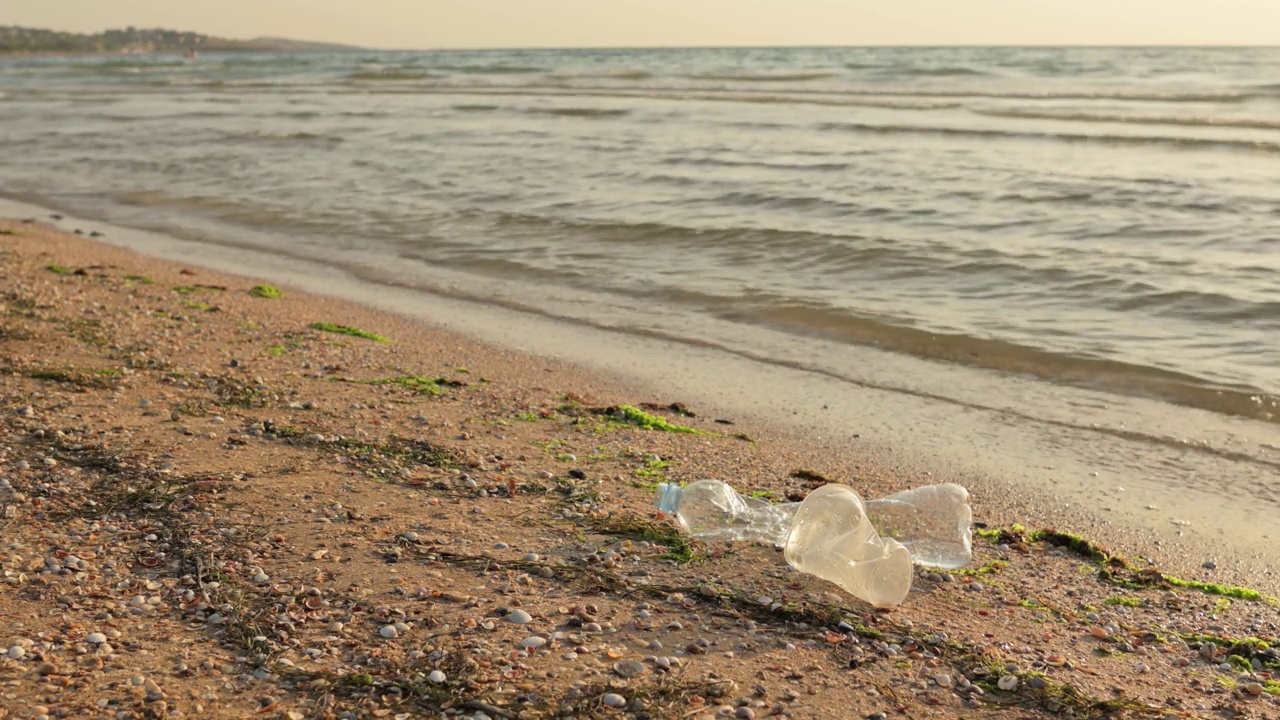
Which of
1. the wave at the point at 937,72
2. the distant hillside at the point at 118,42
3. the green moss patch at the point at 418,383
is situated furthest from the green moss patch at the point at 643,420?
the distant hillside at the point at 118,42

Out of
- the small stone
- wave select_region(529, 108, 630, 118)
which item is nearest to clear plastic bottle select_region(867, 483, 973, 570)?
the small stone

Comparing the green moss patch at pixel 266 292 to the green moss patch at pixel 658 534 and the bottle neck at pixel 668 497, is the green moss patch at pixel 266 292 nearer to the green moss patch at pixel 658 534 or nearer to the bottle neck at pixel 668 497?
the green moss patch at pixel 658 534

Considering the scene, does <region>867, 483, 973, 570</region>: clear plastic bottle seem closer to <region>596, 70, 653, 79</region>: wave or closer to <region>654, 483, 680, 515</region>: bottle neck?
<region>654, 483, 680, 515</region>: bottle neck

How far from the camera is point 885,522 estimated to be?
4.18 meters

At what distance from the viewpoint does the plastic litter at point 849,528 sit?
354cm

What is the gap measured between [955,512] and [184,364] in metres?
4.16

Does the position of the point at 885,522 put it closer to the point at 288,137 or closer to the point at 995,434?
the point at 995,434

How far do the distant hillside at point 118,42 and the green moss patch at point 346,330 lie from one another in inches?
4097

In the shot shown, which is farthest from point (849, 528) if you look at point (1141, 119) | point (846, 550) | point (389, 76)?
point (389, 76)

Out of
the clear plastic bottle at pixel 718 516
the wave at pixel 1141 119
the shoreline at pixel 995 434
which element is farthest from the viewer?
the wave at pixel 1141 119

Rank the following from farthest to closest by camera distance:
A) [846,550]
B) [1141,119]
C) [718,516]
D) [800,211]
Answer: [1141,119] → [800,211] → [718,516] → [846,550]

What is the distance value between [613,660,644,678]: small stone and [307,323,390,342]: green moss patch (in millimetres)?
Answer: 4474

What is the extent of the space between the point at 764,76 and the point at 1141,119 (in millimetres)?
21024

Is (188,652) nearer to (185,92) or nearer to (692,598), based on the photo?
(692,598)
